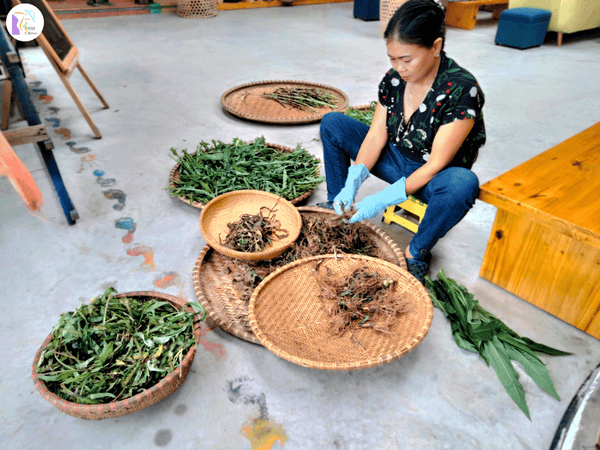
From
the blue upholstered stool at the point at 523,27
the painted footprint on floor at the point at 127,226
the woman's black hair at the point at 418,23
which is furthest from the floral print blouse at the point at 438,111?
the blue upholstered stool at the point at 523,27

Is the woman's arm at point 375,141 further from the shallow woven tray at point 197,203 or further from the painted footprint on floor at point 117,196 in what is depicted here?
the painted footprint on floor at point 117,196

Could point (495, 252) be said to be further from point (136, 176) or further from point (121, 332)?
point (136, 176)

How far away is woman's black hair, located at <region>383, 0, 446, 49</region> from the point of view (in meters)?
1.45

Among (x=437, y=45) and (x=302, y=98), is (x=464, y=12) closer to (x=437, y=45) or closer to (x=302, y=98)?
(x=302, y=98)

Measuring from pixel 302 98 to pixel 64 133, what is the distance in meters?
1.98

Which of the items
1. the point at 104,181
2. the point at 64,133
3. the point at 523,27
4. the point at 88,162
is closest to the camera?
the point at 104,181

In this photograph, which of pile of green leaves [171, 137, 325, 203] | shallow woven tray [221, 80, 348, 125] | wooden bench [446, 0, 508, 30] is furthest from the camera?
wooden bench [446, 0, 508, 30]

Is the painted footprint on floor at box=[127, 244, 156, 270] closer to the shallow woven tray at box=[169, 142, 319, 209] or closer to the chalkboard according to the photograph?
the shallow woven tray at box=[169, 142, 319, 209]

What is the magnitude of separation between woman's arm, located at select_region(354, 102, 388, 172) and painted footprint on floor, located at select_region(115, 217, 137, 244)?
126 cm

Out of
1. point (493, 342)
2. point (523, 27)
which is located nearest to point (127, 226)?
point (493, 342)

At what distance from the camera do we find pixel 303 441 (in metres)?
1.27

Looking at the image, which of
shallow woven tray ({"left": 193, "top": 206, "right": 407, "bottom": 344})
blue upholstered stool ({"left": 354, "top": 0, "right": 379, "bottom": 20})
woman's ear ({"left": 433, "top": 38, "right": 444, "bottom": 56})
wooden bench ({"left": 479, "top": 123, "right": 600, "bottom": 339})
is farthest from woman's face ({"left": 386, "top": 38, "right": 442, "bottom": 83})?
blue upholstered stool ({"left": 354, "top": 0, "right": 379, "bottom": 20})

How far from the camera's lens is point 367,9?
7230mm

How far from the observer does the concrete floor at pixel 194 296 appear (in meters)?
1.30
